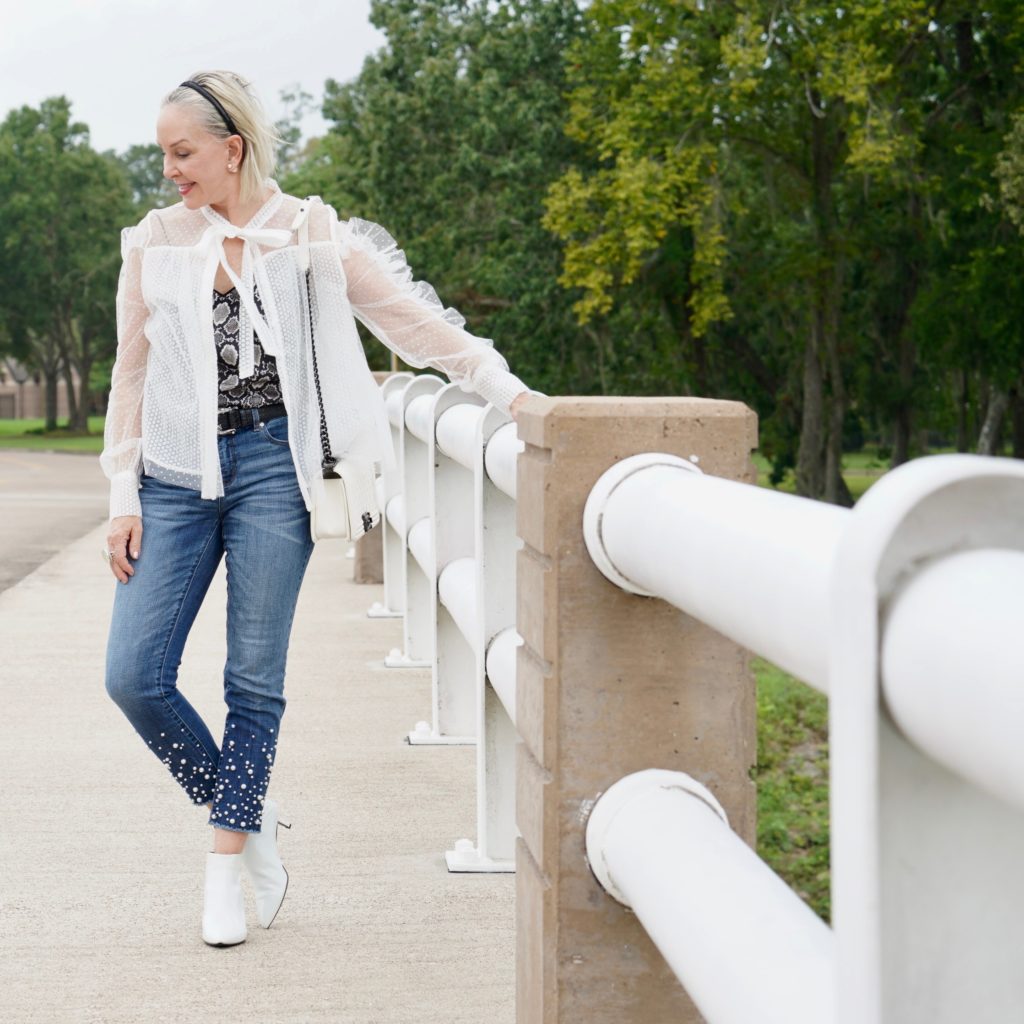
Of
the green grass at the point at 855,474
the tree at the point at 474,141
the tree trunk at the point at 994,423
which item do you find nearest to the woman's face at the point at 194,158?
the tree at the point at 474,141

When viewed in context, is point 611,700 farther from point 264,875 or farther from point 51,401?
point 51,401

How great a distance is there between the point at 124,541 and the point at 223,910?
2.69 feet

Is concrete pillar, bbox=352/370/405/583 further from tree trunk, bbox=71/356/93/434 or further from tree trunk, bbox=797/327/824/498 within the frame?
tree trunk, bbox=71/356/93/434

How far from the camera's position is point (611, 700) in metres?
2.24

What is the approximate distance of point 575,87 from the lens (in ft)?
125

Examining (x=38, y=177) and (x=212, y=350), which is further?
(x=38, y=177)

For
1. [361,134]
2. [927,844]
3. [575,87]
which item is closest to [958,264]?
[575,87]

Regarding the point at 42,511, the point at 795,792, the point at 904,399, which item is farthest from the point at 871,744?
the point at 904,399

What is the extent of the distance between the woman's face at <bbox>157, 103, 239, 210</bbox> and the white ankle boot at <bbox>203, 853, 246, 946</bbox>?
4.71 ft

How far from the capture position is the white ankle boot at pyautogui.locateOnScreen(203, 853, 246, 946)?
3.70 meters

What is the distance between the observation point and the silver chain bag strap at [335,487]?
3.83 metres

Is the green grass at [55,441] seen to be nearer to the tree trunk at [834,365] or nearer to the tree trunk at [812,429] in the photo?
the tree trunk at [812,429]

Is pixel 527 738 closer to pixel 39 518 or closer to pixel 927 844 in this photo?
pixel 927 844

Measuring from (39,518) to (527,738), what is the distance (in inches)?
619
